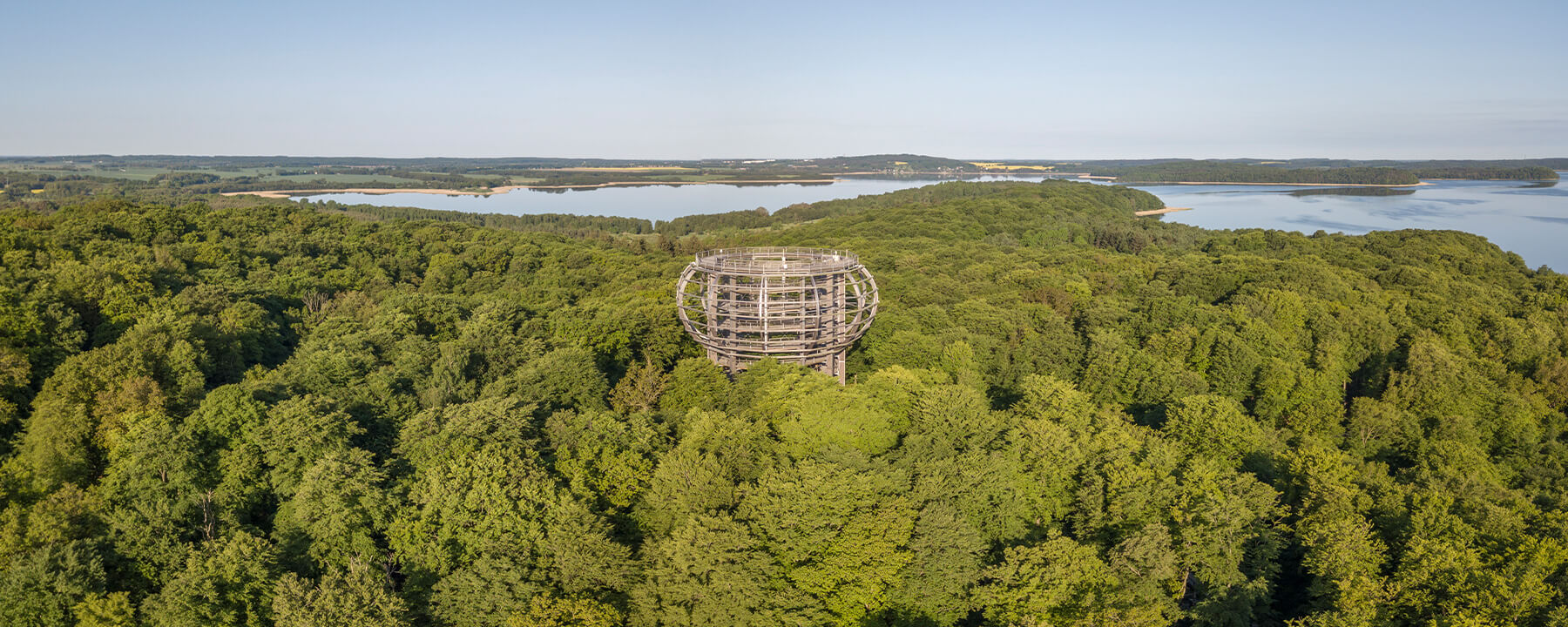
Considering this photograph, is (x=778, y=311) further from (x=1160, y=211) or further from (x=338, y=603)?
(x=1160, y=211)

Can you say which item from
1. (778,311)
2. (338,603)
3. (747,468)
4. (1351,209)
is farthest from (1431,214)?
(338,603)

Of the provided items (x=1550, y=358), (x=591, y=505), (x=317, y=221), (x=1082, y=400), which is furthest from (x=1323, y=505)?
(x=317, y=221)

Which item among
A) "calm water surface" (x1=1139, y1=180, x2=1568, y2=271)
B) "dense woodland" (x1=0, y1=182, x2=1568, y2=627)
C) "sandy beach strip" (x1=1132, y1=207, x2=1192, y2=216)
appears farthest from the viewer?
"sandy beach strip" (x1=1132, y1=207, x2=1192, y2=216)

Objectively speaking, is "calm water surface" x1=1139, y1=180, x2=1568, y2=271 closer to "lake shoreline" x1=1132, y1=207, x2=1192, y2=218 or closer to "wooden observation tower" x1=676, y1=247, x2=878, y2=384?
"lake shoreline" x1=1132, y1=207, x2=1192, y2=218

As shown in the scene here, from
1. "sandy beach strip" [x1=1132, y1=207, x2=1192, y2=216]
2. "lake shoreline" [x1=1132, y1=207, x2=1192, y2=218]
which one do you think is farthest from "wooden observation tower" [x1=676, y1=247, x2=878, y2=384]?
"sandy beach strip" [x1=1132, y1=207, x2=1192, y2=216]

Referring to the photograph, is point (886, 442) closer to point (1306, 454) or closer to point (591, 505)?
point (591, 505)
